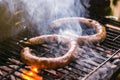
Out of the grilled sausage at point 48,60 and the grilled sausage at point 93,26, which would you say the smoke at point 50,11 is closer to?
the grilled sausage at point 93,26

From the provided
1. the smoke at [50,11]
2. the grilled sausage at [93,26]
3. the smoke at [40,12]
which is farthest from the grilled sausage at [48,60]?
the smoke at [50,11]

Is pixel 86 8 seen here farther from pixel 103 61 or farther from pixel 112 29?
pixel 103 61

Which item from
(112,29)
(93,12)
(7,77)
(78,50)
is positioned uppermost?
(93,12)

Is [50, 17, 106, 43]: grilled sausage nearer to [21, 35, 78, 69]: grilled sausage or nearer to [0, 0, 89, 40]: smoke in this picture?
[0, 0, 89, 40]: smoke

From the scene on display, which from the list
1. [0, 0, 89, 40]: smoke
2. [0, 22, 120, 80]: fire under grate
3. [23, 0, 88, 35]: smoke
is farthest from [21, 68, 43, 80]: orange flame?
[23, 0, 88, 35]: smoke

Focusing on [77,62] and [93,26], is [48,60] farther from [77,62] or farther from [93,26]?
[93,26]

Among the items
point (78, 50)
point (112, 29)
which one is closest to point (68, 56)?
point (78, 50)
